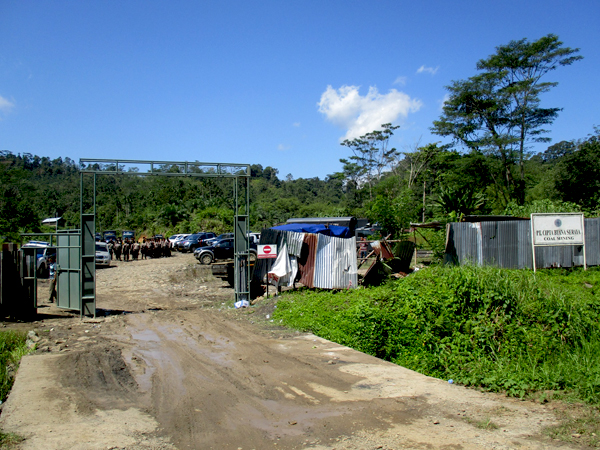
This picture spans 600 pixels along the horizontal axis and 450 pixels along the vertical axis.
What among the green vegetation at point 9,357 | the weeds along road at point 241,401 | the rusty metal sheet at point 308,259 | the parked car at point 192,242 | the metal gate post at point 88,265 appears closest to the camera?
the weeds along road at point 241,401

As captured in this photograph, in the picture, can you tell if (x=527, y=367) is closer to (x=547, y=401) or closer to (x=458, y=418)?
(x=547, y=401)

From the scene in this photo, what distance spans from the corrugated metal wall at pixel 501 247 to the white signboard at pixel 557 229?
74 centimetres

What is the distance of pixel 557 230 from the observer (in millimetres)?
15734

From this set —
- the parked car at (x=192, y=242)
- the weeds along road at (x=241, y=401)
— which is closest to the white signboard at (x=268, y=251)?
the weeds along road at (x=241, y=401)

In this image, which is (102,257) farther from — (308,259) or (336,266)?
(336,266)

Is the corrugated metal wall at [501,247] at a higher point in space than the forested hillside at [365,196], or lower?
lower

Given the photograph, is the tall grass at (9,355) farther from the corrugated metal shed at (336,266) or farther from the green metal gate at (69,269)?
the corrugated metal shed at (336,266)

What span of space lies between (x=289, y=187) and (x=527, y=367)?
102393mm

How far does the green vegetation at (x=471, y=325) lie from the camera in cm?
811

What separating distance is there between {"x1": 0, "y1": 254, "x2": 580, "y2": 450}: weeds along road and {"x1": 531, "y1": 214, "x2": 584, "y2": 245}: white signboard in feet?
33.7

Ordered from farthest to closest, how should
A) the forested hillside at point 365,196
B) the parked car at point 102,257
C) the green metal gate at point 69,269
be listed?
the forested hillside at point 365,196 < the parked car at point 102,257 < the green metal gate at point 69,269

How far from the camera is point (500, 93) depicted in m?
34.3

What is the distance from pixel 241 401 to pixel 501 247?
43.6ft

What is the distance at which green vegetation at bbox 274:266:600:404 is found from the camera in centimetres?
811
